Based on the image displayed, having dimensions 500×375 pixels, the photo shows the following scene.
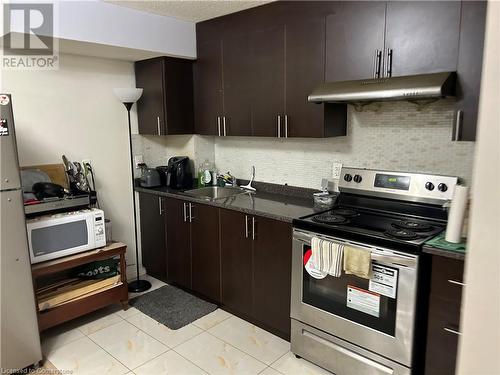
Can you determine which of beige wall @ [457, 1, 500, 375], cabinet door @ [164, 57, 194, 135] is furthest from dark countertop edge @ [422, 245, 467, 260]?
cabinet door @ [164, 57, 194, 135]

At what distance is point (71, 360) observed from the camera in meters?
2.47

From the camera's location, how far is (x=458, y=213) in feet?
6.09

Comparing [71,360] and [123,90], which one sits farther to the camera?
[123,90]

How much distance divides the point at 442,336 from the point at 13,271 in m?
2.36

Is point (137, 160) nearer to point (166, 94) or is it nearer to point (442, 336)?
point (166, 94)

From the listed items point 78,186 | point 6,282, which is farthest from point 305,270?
point 78,186

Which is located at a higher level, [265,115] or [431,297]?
[265,115]

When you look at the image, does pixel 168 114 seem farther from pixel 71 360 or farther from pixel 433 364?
pixel 433 364

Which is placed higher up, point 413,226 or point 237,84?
point 237,84

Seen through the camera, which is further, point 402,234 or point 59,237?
point 59,237

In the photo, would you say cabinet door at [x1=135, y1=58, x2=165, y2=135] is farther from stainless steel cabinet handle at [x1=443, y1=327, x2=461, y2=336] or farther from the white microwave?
stainless steel cabinet handle at [x1=443, y1=327, x2=461, y2=336]

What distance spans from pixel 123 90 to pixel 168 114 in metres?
0.41

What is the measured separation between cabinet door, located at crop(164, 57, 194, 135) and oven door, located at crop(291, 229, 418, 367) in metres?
1.62

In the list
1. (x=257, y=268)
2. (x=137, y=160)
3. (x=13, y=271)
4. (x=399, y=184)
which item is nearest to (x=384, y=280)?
(x=399, y=184)
